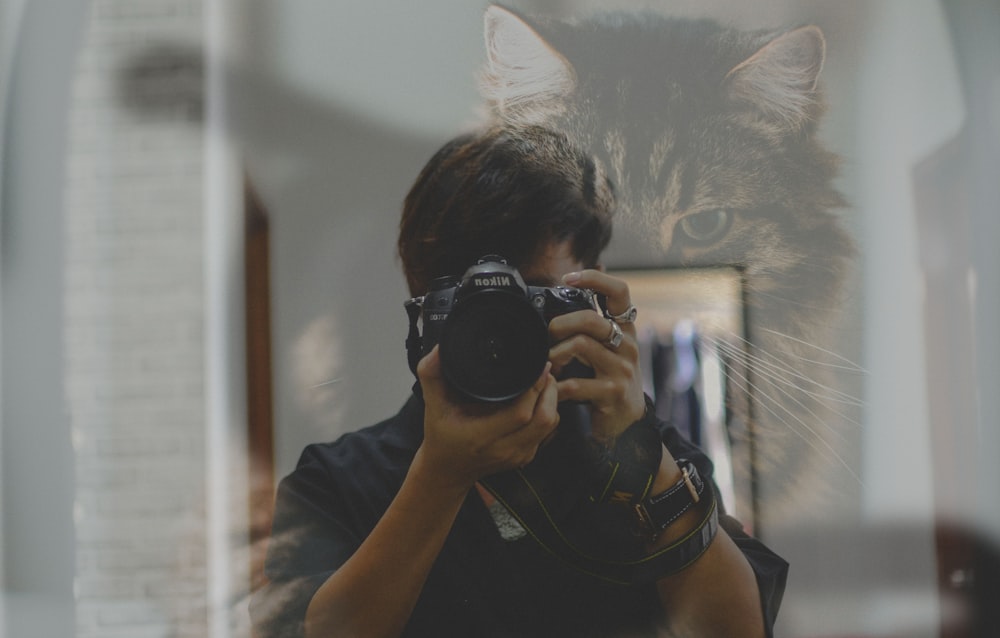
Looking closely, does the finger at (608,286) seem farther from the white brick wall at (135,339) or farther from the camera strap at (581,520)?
the white brick wall at (135,339)

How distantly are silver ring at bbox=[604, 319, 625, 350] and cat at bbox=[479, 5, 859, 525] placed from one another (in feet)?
0.46

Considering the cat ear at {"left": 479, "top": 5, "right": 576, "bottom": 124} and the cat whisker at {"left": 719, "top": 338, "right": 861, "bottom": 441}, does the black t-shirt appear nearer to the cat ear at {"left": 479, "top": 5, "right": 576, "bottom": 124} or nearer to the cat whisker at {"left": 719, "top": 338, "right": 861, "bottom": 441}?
the cat whisker at {"left": 719, "top": 338, "right": 861, "bottom": 441}

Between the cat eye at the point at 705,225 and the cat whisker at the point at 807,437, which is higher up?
the cat eye at the point at 705,225

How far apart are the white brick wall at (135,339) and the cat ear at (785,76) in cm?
57

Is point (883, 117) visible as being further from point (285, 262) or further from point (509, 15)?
point (285, 262)

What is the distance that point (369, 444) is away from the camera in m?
0.75

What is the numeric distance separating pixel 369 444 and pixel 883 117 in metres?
0.62

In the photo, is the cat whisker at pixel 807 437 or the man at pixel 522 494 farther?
the cat whisker at pixel 807 437

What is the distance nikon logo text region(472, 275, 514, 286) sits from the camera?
0.60 m

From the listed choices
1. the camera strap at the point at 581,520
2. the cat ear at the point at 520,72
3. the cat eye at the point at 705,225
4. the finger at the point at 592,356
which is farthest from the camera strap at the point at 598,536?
the cat ear at the point at 520,72

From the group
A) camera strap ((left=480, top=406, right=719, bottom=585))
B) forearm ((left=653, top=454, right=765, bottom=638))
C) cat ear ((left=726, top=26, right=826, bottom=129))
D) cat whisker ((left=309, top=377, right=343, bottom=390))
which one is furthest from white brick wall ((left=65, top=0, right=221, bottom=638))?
cat ear ((left=726, top=26, right=826, bottom=129))

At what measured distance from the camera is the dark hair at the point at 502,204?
2.37 ft

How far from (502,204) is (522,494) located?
0.27m

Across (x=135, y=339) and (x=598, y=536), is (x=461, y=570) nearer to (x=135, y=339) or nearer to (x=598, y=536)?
(x=598, y=536)
